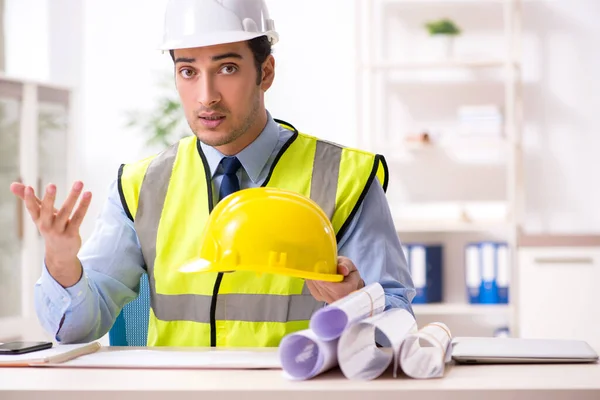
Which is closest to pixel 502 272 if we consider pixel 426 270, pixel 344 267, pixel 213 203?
pixel 426 270

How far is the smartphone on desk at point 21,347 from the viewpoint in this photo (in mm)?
1548

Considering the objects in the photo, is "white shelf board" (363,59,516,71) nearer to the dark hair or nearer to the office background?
the office background

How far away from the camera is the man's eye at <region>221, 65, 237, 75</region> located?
6.57 feet

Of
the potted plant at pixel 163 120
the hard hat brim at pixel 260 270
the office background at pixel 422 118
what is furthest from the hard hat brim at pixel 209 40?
the potted plant at pixel 163 120

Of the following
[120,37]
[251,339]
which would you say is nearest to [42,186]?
[120,37]

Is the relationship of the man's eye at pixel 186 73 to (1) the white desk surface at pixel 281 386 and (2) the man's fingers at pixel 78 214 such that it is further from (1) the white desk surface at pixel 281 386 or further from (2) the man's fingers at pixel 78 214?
(1) the white desk surface at pixel 281 386

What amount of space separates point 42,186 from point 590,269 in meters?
2.78

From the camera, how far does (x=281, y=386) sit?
1234 mm

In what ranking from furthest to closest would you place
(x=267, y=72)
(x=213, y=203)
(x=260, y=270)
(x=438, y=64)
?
(x=438, y=64)
(x=267, y=72)
(x=213, y=203)
(x=260, y=270)

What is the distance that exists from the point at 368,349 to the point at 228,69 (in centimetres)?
87

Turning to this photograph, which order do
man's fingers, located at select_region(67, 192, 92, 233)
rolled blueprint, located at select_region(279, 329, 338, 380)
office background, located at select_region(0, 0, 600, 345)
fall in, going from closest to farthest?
rolled blueprint, located at select_region(279, 329, 338, 380), man's fingers, located at select_region(67, 192, 92, 233), office background, located at select_region(0, 0, 600, 345)

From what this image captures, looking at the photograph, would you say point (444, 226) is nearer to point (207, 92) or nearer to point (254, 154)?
point (254, 154)

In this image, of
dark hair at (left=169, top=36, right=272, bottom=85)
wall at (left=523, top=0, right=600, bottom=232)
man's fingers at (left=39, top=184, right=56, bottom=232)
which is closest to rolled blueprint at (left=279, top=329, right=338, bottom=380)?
man's fingers at (left=39, top=184, right=56, bottom=232)

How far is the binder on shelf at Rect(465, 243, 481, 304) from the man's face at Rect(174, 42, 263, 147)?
9.44 ft
